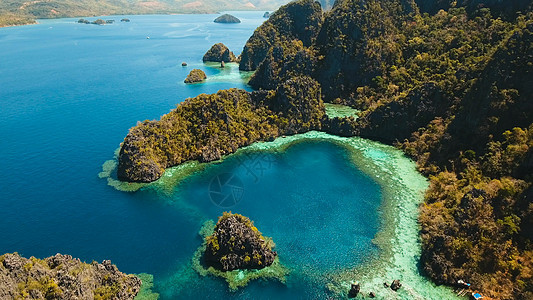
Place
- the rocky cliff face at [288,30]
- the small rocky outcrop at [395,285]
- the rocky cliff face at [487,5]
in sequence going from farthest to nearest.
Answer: the rocky cliff face at [288,30] < the rocky cliff face at [487,5] < the small rocky outcrop at [395,285]

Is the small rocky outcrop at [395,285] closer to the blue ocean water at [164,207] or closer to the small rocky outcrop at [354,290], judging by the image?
the small rocky outcrop at [354,290]

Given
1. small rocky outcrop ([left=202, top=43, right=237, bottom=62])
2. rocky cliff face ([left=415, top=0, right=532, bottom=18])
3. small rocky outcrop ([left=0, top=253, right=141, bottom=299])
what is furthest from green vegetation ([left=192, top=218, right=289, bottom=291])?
small rocky outcrop ([left=202, top=43, right=237, bottom=62])

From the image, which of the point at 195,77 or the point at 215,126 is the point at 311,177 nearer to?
the point at 215,126

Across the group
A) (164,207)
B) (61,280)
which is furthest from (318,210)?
(61,280)

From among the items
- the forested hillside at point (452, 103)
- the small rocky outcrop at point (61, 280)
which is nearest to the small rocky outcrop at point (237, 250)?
the small rocky outcrop at point (61, 280)

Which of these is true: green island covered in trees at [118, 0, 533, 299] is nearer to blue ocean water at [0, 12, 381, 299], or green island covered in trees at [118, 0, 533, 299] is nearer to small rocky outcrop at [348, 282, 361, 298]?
blue ocean water at [0, 12, 381, 299]

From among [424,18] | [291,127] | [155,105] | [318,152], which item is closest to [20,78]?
[155,105]
